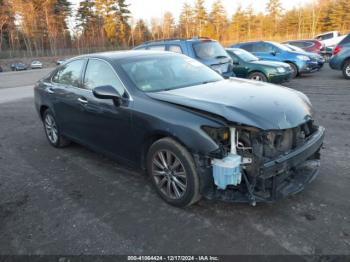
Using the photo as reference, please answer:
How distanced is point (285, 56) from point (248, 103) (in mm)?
10665

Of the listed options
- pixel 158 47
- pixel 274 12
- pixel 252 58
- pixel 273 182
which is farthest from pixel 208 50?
pixel 274 12

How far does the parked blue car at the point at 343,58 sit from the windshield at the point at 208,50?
544cm

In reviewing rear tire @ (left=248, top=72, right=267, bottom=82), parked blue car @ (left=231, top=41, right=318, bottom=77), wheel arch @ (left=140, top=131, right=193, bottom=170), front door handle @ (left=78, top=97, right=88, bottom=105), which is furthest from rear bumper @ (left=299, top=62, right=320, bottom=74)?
wheel arch @ (left=140, top=131, right=193, bottom=170)

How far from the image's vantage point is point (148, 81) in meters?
3.83

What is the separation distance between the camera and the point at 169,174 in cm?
334

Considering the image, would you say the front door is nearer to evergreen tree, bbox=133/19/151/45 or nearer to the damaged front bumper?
the damaged front bumper

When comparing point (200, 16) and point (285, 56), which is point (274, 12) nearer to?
point (200, 16)

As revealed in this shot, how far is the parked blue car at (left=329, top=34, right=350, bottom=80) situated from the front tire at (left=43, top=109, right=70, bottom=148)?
10.6 meters

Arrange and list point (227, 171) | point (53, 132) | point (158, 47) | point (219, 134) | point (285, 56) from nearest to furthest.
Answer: point (227, 171), point (219, 134), point (53, 132), point (158, 47), point (285, 56)

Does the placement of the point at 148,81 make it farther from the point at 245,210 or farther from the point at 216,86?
the point at 245,210

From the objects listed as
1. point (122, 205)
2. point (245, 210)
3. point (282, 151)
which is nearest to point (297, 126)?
point (282, 151)

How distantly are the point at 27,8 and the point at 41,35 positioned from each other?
17.8ft

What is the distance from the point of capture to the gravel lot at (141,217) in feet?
9.07

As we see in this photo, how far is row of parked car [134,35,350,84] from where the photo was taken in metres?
8.81
